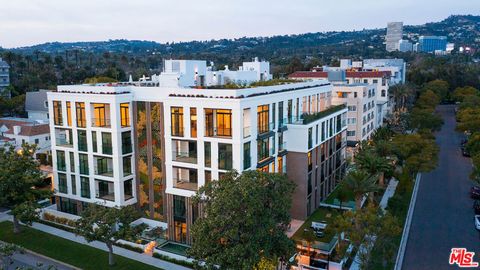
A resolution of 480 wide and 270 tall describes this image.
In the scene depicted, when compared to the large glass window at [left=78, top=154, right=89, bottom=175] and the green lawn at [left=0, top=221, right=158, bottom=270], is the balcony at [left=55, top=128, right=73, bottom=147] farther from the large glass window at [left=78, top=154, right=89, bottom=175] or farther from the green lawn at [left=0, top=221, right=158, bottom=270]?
the green lawn at [left=0, top=221, right=158, bottom=270]

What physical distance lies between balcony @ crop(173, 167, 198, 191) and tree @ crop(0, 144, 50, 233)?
11904mm

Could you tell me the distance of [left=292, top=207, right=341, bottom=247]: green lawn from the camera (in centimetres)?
3206

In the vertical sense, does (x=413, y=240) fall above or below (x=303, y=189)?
below

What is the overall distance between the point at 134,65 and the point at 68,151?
115844 millimetres

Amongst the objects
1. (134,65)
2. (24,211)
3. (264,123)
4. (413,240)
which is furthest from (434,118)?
(134,65)

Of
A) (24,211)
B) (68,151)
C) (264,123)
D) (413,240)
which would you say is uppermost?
(264,123)

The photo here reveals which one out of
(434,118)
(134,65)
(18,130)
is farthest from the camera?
(134,65)

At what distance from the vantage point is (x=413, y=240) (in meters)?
35.0

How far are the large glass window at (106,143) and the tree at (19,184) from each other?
6416mm

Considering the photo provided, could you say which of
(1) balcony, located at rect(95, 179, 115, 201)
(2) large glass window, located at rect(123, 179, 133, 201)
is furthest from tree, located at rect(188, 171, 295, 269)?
(1) balcony, located at rect(95, 179, 115, 201)

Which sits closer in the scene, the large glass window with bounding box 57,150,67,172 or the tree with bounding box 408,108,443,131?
the large glass window with bounding box 57,150,67,172

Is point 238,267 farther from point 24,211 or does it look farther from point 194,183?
point 24,211

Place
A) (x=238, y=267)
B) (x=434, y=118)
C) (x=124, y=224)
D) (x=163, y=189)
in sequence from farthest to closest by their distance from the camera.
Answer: (x=434, y=118), (x=163, y=189), (x=124, y=224), (x=238, y=267)

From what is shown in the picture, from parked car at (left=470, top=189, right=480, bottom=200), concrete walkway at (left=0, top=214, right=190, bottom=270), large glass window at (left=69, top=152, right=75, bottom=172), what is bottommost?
concrete walkway at (left=0, top=214, right=190, bottom=270)
